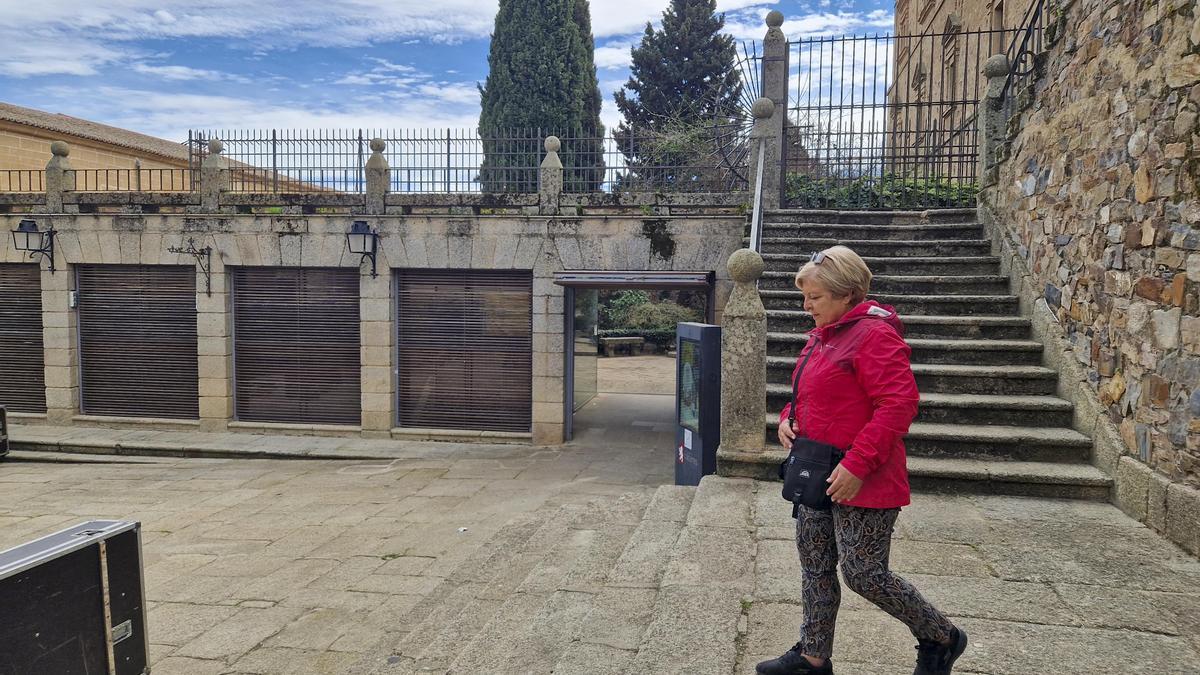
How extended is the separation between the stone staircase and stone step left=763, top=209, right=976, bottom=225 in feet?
0.04

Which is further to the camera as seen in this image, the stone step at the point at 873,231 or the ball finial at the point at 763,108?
the ball finial at the point at 763,108

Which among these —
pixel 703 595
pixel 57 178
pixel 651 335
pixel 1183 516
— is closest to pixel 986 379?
pixel 1183 516

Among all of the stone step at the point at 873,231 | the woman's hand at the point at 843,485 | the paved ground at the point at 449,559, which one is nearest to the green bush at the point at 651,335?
the paved ground at the point at 449,559

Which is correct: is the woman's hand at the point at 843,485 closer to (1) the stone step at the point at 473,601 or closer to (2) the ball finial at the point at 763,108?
(1) the stone step at the point at 473,601

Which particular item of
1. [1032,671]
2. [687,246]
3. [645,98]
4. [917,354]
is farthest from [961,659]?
[645,98]

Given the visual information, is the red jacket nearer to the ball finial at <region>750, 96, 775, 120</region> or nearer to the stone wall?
the stone wall

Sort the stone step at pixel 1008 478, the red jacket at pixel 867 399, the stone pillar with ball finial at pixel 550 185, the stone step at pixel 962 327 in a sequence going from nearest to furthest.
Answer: the red jacket at pixel 867 399 < the stone step at pixel 1008 478 < the stone step at pixel 962 327 < the stone pillar with ball finial at pixel 550 185

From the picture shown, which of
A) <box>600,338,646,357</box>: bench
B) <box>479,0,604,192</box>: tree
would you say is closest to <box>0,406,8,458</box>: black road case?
<box>479,0,604,192</box>: tree

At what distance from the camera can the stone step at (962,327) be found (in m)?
6.66

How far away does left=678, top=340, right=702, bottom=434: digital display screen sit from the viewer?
6.77 meters

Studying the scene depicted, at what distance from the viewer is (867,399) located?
2.55 meters

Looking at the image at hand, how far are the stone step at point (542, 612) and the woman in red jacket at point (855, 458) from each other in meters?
1.14

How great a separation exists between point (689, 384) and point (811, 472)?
14.8 feet

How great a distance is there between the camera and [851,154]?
32.9 feet
